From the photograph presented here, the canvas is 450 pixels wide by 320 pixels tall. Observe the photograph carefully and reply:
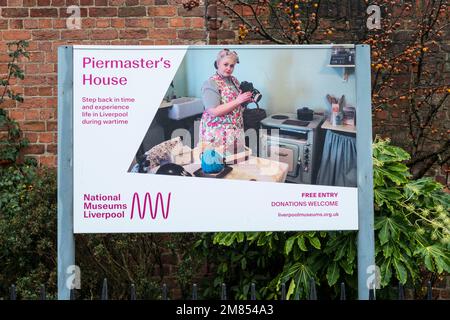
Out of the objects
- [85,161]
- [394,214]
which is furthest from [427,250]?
[85,161]

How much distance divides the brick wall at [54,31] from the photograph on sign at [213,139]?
7.05ft

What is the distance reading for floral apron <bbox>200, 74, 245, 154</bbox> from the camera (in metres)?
3.85

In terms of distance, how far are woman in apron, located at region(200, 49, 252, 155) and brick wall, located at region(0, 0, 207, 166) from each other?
2.15 m

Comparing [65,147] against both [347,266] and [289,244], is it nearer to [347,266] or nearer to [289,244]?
A: [289,244]

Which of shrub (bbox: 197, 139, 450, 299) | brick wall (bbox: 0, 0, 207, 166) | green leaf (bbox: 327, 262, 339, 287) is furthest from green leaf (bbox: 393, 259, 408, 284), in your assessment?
brick wall (bbox: 0, 0, 207, 166)

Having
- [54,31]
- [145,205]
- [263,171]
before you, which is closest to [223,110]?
[263,171]

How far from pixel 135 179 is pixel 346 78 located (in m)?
1.40

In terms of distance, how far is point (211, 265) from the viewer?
570 cm

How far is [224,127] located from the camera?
3852 mm

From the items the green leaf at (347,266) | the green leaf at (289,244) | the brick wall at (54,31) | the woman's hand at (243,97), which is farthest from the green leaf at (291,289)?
the brick wall at (54,31)

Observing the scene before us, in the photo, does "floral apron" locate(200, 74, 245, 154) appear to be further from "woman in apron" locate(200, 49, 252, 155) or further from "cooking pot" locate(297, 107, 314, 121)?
"cooking pot" locate(297, 107, 314, 121)

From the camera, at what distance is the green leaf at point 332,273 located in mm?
4277

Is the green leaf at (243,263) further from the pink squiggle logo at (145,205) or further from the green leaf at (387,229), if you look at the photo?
the pink squiggle logo at (145,205)
